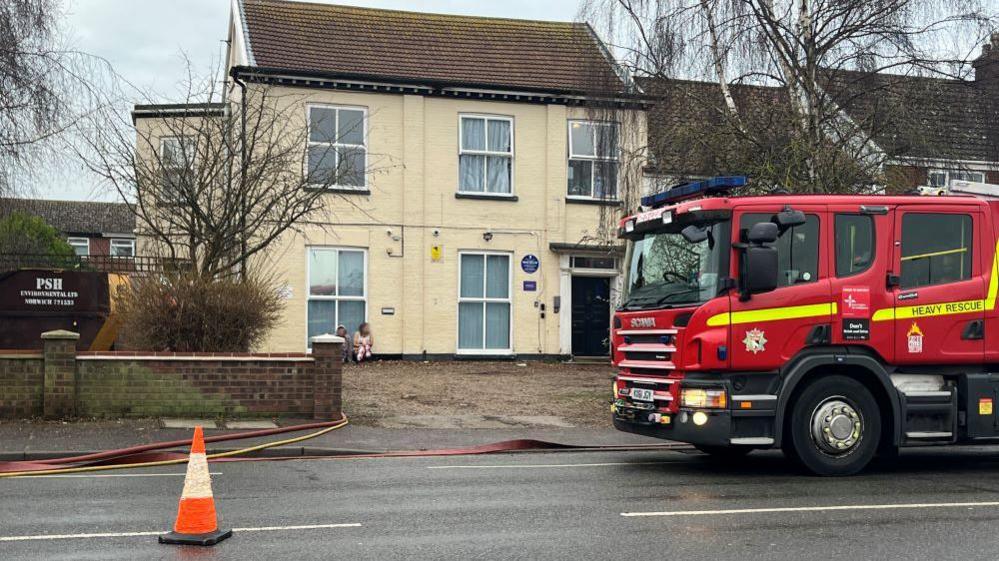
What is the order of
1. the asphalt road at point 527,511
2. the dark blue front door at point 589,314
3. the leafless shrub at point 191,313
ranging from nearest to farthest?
1. the asphalt road at point 527,511
2. the leafless shrub at point 191,313
3. the dark blue front door at point 589,314

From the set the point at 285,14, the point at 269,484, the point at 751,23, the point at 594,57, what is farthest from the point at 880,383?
the point at 285,14

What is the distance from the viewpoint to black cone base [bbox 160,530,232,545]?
724 cm

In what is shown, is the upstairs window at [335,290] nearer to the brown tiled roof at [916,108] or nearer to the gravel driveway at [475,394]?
the gravel driveway at [475,394]

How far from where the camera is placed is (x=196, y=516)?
7.35 meters

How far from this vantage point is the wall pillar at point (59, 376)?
14.2 metres

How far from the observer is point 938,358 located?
1095cm

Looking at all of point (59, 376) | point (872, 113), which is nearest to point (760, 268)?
point (872, 113)

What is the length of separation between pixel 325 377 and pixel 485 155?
1218 centimetres

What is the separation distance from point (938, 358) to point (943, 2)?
9.33m

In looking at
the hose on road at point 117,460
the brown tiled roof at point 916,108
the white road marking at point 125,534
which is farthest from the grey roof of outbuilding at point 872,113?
the white road marking at point 125,534

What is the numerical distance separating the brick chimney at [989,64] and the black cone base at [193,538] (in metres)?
15.4

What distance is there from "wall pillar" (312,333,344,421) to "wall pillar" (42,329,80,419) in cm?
321

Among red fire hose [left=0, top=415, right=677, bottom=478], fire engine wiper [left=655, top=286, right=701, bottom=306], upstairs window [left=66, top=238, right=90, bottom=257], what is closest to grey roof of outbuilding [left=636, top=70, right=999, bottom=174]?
red fire hose [left=0, top=415, right=677, bottom=478]

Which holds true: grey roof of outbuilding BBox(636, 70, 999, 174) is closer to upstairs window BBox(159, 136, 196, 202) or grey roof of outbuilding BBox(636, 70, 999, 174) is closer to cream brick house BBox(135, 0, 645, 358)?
cream brick house BBox(135, 0, 645, 358)
